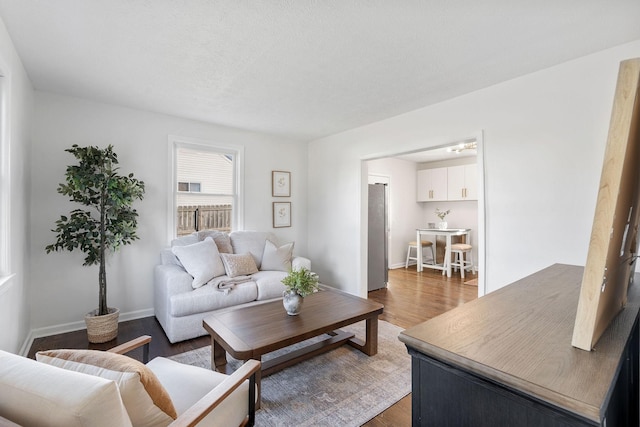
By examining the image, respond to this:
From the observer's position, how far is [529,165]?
8.66ft

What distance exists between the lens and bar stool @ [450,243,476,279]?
5702 mm

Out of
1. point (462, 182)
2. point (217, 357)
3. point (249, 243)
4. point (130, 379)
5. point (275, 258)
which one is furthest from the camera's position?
point (462, 182)

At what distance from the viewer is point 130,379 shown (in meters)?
0.95

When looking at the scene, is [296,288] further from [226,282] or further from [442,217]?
[442,217]

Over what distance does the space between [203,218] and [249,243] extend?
0.78 metres

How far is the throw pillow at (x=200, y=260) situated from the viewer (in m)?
3.17

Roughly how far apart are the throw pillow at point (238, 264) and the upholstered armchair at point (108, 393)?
1.90m

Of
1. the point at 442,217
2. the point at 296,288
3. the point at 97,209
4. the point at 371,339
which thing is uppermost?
the point at 97,209

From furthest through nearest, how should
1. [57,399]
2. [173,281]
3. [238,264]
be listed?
[238,264] < [173,281] < [57,399]

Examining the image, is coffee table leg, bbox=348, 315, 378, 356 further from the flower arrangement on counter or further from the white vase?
the flower arrangement on counter

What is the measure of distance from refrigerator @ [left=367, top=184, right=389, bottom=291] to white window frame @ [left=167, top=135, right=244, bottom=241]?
2049 mm

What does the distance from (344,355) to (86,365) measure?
6.75ft

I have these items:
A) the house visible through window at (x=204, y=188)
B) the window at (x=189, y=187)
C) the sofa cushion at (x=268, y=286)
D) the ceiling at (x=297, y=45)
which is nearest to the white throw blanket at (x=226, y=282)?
the sofa cushion at (x=268, y=286)

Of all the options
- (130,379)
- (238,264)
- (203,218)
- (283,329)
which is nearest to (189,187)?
(203,218)
